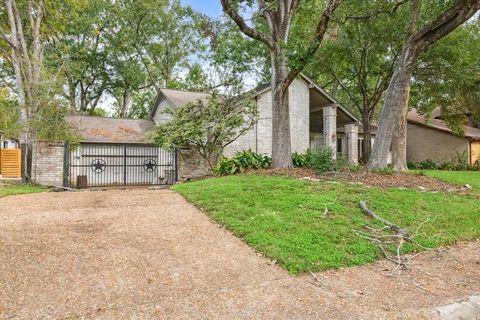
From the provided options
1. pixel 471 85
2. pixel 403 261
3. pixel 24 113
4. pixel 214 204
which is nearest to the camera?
pixel 403 261

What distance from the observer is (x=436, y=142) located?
2212cm

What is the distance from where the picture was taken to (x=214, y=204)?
6898mm

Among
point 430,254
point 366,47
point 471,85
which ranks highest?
point 366,47

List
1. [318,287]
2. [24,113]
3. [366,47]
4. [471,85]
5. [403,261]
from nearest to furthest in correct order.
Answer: [318,287] → [403,261] → [24,113] → [471,85] → [366,47]

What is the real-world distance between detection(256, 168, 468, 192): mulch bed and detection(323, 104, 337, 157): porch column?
616 cm

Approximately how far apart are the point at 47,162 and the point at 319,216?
11311 mm

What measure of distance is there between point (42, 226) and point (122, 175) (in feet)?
36.5

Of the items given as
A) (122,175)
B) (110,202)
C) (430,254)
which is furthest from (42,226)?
(122,175)

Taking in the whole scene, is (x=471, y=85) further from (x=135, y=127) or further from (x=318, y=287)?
(x=135, y=127)

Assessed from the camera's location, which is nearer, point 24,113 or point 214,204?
point 214,204

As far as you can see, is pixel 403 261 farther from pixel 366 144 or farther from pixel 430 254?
pixel 366 144

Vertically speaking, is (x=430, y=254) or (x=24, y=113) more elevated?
(x=24, y=113)

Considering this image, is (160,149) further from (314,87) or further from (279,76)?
(314,87)

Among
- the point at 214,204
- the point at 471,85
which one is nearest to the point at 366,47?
the point at 471,85
